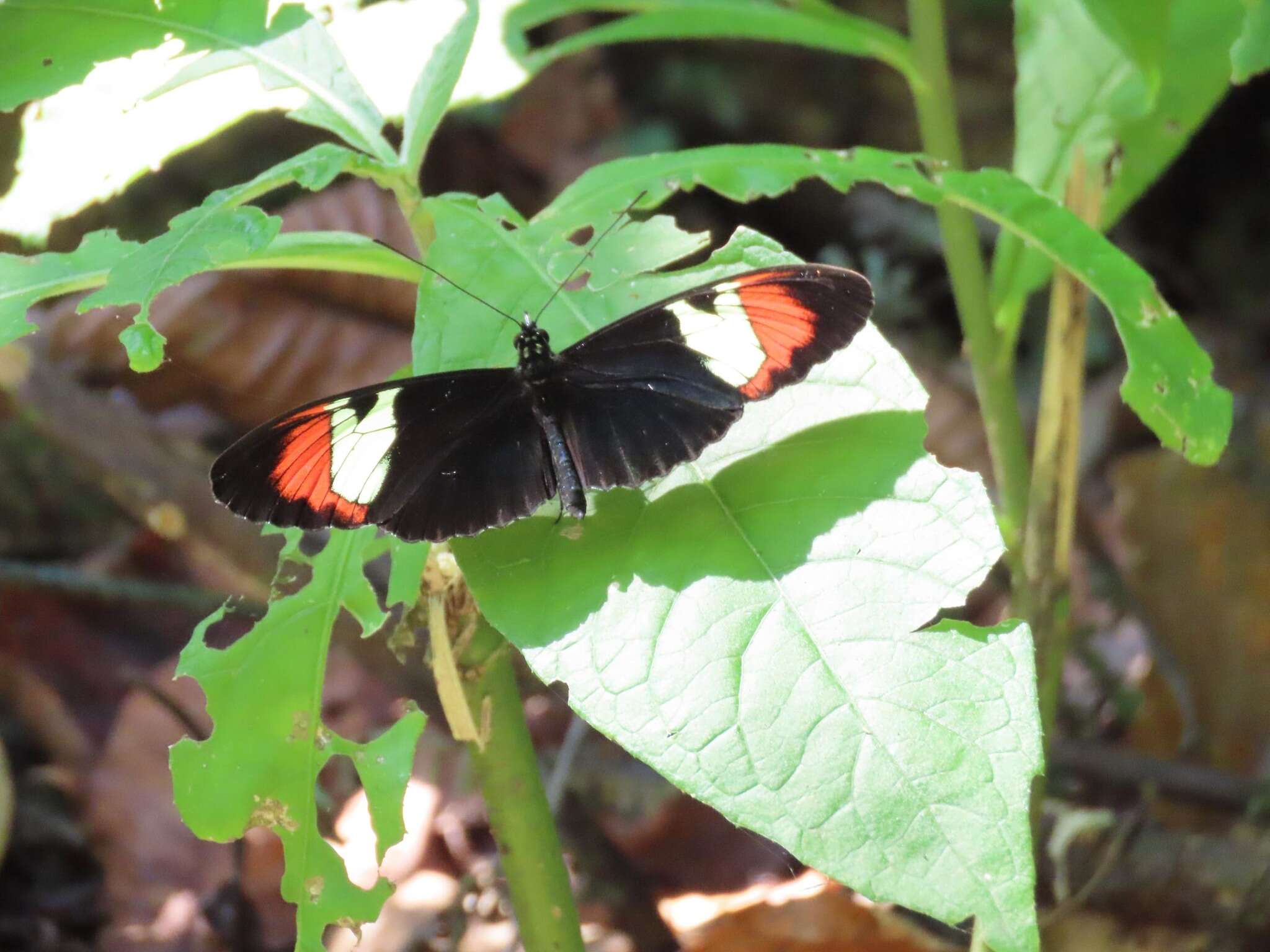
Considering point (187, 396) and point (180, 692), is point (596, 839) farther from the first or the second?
point (187, 396)

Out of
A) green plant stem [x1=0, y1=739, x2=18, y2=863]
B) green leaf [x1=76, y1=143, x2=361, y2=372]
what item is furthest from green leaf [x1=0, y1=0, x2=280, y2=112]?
green plant stem [x1=0, y1=739, x2=18, y2=863]

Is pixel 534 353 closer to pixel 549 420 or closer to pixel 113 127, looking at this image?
pixel 549 420

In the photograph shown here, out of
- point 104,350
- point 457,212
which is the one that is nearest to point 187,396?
point 104,350

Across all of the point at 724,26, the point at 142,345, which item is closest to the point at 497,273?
the point at 142,345

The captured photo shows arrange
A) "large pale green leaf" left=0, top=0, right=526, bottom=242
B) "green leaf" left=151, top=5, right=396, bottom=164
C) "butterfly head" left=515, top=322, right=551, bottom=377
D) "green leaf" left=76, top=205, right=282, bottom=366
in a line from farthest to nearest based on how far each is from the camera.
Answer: "large pale green leaf" left=0, top=0, right=526, bottom=242 → "green leaf" left=151, top=5, right=396, bottom=164 → "butterfly head" left=515, top=322, right=551, bottom=377 → "green leaf" left=76, top=205, right=282, bottom=366

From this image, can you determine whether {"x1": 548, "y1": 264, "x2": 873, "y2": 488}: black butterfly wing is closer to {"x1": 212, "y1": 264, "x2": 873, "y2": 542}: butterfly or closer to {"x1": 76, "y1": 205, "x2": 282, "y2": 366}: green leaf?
{"x1": 212, "y1": 264, "x2": 873, "y2": 542}: butterfly
